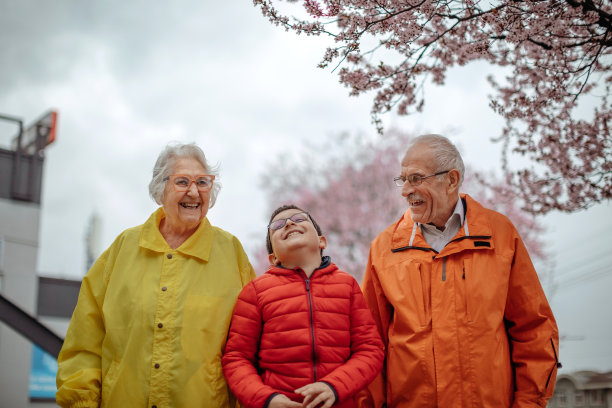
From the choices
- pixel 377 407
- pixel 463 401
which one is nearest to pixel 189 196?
pixel 377 407

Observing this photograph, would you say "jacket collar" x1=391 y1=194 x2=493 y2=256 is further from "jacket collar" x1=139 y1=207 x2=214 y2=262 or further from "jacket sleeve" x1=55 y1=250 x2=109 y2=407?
"jacket sleeve" x1=55 y1=250 x2=109 y2=407

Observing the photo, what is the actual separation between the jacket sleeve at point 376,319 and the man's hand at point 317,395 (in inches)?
18.9

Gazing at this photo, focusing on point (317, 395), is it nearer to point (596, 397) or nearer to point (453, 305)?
point (453, 305)

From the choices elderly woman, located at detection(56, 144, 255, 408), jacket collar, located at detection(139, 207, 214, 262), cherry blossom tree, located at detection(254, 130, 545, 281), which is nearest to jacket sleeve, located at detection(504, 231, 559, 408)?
elderly woman, located at detection(56, 144, 255, 408)

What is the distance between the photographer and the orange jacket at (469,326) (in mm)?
2508

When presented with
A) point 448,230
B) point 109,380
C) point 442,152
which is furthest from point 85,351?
point 442,152

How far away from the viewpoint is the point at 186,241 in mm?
2797

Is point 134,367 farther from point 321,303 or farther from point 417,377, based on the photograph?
point 417,377

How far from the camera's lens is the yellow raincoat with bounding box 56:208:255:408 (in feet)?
8.33

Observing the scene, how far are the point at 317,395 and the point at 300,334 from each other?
262 millimetres

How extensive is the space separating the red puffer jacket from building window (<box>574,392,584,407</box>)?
2.56 metres

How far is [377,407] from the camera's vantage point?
2.74 m

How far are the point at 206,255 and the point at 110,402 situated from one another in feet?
2.45

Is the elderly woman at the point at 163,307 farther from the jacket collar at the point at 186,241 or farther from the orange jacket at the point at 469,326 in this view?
the orange jacket at the point at 469,326
